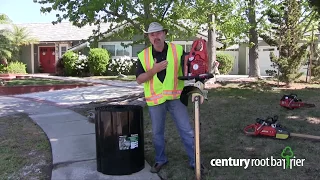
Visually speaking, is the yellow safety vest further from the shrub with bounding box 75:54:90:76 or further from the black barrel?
the shrub with bounding box 75:54:90:76

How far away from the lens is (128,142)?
13.9 feet

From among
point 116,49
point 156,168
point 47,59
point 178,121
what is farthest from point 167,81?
point 47,59

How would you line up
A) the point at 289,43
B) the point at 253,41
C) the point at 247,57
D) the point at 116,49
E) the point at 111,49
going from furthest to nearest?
the point at 247,57 < the point at 111,49 < the point at 116,49 < the point at 253,41 < the point at 289,43

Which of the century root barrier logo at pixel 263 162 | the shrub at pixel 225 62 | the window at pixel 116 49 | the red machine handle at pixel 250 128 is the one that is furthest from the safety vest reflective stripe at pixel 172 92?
the window at pixel 116 49

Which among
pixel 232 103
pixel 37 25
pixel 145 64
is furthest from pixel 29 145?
pixel 37 25

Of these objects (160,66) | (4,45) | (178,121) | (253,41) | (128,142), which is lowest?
(128,142)

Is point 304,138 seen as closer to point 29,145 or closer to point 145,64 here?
point 145,64

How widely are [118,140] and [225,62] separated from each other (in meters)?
21.9

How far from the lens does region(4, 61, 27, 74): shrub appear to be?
79.7ft

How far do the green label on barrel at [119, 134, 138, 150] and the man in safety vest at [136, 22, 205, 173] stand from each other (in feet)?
1.09

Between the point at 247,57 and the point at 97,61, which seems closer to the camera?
the point at 97,61

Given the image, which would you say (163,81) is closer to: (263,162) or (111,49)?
(263,162)

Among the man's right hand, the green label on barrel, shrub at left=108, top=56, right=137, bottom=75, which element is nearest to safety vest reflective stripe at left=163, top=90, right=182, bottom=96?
the man's right hand

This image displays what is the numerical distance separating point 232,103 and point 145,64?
17.3 ft
